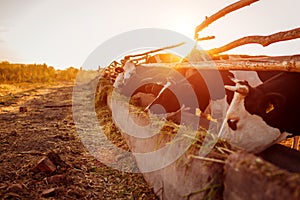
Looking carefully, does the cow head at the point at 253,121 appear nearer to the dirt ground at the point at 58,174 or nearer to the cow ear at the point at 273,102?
the cow ear at the point at 273,102

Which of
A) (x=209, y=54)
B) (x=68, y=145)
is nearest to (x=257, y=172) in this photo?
(x=68, y=145)

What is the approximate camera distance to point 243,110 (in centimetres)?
307

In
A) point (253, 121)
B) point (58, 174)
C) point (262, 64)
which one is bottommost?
point (58, 174)

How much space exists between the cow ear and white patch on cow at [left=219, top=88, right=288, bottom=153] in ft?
0.49

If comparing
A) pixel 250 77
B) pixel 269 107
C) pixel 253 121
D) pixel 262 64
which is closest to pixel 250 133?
pixel 253 121

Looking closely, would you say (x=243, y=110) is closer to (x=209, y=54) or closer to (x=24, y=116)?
(x=209, y=54)

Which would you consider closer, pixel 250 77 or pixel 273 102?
pixel 273 102

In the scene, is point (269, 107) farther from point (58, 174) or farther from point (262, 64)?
point (58, 174)

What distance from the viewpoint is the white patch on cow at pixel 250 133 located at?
9.60ft

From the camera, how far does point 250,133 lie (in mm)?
2959

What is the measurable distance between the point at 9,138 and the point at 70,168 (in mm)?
2053

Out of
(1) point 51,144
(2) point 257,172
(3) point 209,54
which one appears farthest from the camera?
(3) point 209,54

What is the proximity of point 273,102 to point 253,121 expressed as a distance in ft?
0.98

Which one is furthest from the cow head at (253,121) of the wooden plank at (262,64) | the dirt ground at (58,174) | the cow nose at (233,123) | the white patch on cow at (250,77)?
the dirt ground at (58,174)
